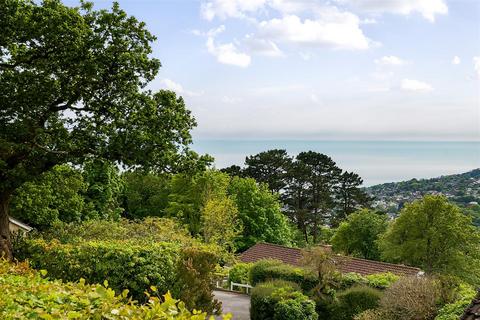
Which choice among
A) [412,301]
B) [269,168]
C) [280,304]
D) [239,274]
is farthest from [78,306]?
[269,168]

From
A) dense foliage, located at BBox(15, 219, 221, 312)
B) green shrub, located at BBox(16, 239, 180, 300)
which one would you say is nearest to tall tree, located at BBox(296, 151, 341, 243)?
dense foliage, located at BBox(15, 219, 221, 312)

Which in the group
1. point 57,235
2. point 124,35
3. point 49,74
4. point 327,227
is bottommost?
point 327,227

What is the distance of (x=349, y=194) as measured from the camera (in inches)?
2178

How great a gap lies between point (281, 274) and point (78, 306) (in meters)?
16.2

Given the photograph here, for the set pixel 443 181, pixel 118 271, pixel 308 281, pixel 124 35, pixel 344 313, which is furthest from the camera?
pixel 443 181

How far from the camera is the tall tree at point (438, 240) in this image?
28.4 meters

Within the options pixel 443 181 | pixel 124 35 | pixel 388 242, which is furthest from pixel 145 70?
pixel 443 181

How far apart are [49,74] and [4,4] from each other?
212cm

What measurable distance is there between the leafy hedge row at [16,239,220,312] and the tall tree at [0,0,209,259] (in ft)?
8.68

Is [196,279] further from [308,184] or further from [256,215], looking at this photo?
[308,184]

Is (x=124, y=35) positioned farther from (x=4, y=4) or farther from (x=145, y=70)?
(x=4, y=4)

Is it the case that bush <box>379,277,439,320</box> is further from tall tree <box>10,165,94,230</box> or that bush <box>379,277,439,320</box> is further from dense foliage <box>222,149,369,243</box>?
dense foliage <box>222,149,369,243</box>

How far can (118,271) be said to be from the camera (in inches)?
460

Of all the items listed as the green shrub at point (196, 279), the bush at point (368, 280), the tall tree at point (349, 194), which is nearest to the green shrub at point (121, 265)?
the green shrub at point (196, 279)
